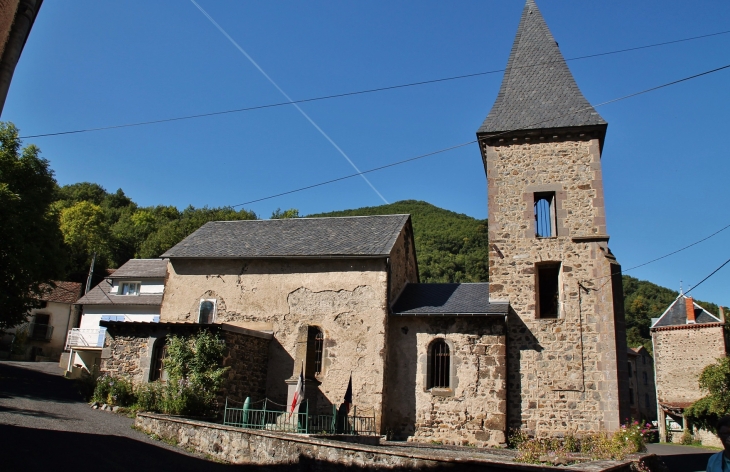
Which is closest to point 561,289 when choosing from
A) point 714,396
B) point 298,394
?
point 298,394

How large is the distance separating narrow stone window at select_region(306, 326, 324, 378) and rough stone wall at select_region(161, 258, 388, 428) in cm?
24

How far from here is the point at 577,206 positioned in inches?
750

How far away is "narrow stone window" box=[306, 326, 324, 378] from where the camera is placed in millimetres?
18391

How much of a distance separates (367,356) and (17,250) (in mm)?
15792

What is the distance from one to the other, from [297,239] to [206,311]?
464 centimetres

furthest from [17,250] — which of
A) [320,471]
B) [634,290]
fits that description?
[634,290]

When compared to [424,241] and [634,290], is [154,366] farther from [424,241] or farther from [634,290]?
[634,290]

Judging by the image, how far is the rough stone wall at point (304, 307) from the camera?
1856cm

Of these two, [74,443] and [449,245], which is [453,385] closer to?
[74,443]

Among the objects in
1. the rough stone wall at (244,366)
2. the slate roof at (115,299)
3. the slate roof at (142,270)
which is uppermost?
the slate roof at (142,270)

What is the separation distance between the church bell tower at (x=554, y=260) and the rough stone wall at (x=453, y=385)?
747mm

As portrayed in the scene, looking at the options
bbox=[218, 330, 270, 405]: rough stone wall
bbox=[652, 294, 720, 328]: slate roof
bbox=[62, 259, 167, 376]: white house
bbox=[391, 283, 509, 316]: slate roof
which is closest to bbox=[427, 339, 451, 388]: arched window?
bbox=[391, 283, 509, 316]: slate roof

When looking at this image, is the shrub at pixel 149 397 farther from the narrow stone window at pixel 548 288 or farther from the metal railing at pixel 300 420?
the narrow stone window at pixel 548 288

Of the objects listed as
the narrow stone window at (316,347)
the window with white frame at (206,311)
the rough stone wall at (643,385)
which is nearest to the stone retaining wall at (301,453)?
the narrow stone window at (316,347)
